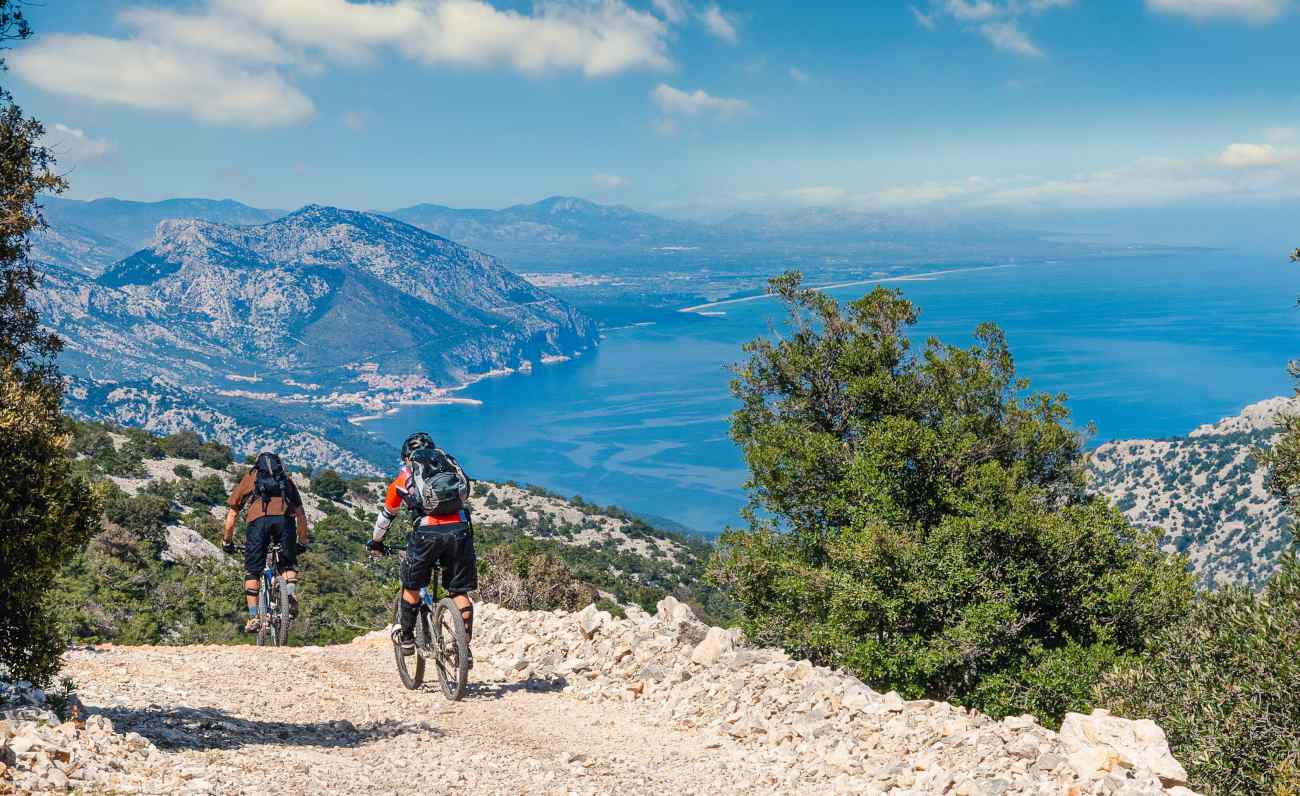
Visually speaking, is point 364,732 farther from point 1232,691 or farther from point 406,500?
point 1232,691

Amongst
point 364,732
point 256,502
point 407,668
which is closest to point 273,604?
point 256,502

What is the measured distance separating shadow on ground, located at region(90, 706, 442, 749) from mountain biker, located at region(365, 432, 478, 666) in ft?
3.86

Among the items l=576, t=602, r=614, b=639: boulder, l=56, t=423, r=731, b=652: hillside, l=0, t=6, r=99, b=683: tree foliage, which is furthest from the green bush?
l=56, t=423, r=731, b=652: hillside

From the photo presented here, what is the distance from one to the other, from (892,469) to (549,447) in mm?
164058

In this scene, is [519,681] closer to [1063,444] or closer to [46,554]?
[46,554]

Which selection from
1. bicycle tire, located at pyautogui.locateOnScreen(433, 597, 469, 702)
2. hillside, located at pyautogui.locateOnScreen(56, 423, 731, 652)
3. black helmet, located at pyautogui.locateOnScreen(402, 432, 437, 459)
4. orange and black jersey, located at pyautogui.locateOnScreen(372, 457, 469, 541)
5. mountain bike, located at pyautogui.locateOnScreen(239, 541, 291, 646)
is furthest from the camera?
hillside, located at pyautogui.locateOnScreen(56, 423, 731, 652)

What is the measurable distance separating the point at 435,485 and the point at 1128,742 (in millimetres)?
5491

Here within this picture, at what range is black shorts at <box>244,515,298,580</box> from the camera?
992 cm

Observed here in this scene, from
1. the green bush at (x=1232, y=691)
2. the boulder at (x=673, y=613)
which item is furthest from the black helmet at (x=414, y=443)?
the green bush at (x=1232, y=691)

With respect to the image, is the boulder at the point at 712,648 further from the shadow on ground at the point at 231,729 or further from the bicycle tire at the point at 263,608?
the bicycle tire at the point at 263,608

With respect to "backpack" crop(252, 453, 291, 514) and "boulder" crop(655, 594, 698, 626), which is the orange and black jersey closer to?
"backpack" crop(252, 453, 291, 514)

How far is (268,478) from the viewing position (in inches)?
385

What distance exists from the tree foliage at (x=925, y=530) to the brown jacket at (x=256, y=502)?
6.89 metres

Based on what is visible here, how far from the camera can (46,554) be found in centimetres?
520
